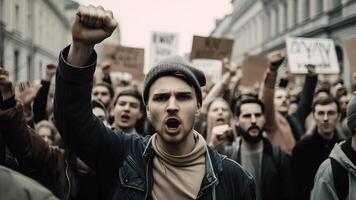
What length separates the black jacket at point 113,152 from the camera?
2016mm

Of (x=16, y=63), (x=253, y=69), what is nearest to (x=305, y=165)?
(x=253, y=69)

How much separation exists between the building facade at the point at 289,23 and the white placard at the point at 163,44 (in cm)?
1533

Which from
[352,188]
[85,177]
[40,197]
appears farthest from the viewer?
[85,177]

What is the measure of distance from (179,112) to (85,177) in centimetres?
145

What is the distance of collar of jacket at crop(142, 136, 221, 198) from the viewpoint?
221 cm

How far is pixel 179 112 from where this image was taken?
88.7 inches

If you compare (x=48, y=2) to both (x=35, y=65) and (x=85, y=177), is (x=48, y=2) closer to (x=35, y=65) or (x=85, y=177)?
(x=35, y=65)

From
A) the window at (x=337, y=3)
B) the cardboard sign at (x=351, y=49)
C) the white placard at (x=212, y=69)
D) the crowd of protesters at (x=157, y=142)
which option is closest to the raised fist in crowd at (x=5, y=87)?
the crowd of protesters at (x=157, y=142)

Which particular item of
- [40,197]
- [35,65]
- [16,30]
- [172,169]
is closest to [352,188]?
[172,169]

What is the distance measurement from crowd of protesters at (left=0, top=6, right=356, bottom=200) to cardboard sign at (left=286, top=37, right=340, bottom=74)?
1.69m

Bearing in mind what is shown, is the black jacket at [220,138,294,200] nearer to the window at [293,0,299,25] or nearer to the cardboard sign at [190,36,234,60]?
the cardboard sign at [190,36,234,60]

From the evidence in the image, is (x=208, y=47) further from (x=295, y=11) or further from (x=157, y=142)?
(x=295, y=11)

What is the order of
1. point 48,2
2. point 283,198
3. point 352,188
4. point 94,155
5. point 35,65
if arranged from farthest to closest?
point 48,2, point 35,65, point 283,198, point 352,188, point 94,155

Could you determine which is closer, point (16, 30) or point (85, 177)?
point (85, 177)
